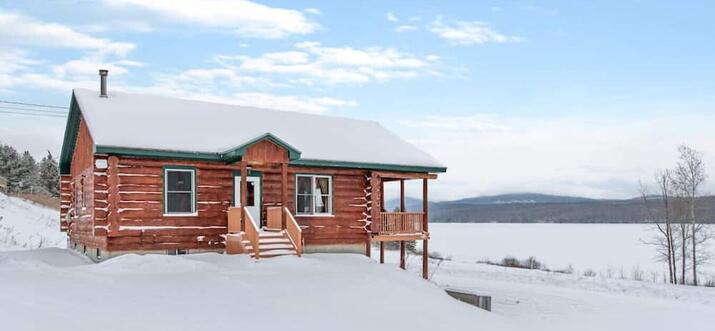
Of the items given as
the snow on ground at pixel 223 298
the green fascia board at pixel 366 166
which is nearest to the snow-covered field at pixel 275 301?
the snow on ground at pixel 223 298

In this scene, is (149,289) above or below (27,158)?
below

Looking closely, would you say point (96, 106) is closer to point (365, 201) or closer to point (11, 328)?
point (365, 201)

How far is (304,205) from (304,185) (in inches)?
28.2

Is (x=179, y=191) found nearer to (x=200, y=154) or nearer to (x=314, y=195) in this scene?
(x=200, y=154)

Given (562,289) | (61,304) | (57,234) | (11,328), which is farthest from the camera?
(57,234)

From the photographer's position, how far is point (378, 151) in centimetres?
2497

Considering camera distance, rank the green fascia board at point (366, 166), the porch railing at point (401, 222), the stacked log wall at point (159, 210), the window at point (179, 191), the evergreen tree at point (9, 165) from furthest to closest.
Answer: the evergreen tree at point (9, 165) → the porch railing at point (401, 222) → the green fascia board at point (366, 166) → the window at point (179, 191) → the stacked log wall at point (159, 210)

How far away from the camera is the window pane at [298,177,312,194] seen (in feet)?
74.6

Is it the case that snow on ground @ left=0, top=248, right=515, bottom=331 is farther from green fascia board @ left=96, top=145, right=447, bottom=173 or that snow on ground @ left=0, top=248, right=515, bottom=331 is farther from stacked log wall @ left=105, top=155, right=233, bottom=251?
green fascia board @ left=96, top=145, right=447, bottom=173

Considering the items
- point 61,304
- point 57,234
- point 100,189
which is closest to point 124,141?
point 100,189

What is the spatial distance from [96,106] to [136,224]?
184 inches

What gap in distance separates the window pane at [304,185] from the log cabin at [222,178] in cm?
5

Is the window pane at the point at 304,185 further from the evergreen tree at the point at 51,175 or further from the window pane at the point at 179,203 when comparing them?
the evergreen tree at the point at 51,175

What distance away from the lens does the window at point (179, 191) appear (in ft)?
65.0
